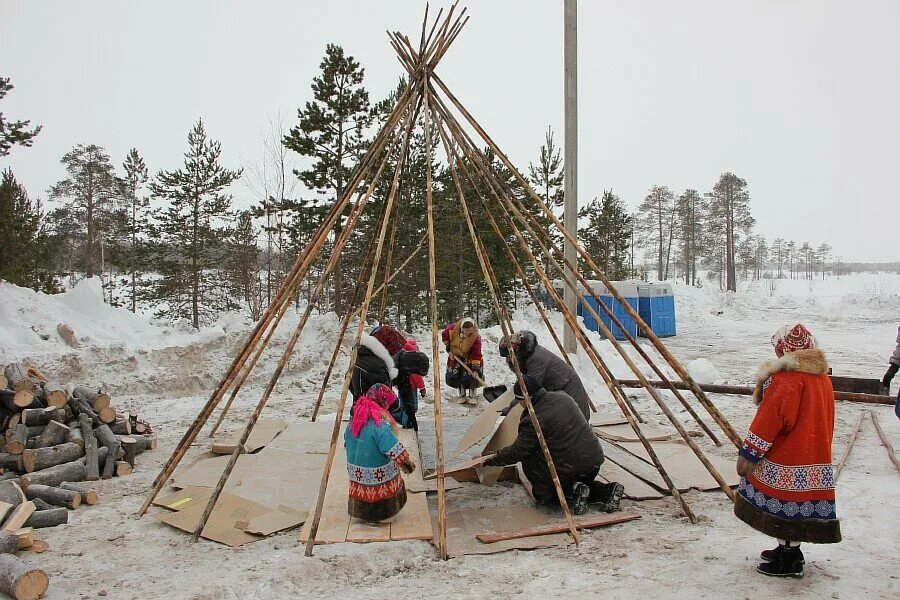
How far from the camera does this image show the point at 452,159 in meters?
5.35

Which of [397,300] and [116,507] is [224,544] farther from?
A: [397,300]

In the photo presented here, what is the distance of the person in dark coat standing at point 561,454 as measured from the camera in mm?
4363

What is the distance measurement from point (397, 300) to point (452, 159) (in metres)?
11.0

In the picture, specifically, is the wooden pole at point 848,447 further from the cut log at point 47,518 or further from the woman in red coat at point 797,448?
the cut log at point 47,518

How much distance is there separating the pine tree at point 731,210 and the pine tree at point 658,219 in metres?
5.66

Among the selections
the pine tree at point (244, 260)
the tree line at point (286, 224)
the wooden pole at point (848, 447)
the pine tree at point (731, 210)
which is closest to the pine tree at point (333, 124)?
the tree line at point (286, 224)

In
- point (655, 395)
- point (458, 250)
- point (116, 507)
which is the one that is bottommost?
point (116, 507)

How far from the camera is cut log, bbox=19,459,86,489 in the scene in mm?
4965

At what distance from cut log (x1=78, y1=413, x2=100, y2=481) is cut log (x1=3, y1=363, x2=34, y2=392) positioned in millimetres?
583

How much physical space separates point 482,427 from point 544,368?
0.90 meters

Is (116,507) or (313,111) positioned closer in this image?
Result: (116,507)

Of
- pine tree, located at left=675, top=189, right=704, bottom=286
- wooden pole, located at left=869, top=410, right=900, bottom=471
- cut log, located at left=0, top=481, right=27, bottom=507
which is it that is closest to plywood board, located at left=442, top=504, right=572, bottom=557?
cut log, located at left=0, top=481, right=27, bottom=507

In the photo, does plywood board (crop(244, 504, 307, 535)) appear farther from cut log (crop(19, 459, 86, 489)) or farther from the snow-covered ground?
cut log (crop(19, 459, 86, 489))

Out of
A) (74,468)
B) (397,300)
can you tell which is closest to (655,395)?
(74,468)
